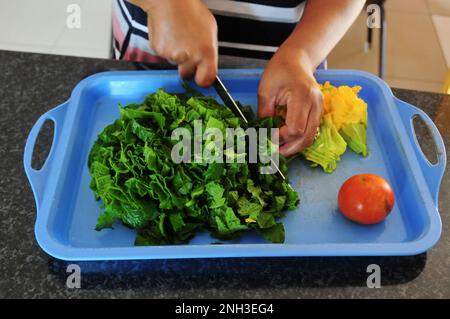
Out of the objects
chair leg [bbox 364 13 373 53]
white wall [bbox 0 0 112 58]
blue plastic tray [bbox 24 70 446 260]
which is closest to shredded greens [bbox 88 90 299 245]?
blue plastic tray [bbox 24 70 446 260]

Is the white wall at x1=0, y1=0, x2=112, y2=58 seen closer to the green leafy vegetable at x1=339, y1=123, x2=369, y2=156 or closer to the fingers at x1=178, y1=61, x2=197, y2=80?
the fingers at x1=178, y1=61, x2=197, y2=80

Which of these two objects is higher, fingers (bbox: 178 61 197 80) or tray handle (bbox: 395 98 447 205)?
fingers (bbox: 178 61 197 80)

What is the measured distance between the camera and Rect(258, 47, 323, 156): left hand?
911 mm

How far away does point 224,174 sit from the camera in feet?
2.78

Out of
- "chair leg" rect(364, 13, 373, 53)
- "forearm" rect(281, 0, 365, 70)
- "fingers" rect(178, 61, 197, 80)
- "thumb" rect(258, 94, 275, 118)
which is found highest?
"forearm" rect(281, 0, 365, 70)

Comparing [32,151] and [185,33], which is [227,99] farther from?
[32,151]

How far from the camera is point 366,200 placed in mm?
829

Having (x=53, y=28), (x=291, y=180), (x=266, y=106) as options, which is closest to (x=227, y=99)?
(x=266, y=106)

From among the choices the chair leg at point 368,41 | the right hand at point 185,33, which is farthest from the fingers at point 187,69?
the chair leg at point 368,41

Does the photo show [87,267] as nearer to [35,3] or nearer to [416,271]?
[416,271]

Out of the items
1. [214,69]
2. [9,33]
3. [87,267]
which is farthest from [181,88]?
[9,33]

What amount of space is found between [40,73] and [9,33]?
1.24 m

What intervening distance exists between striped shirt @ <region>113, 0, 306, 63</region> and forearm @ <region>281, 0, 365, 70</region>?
0.25ft

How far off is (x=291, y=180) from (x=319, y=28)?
1.14 ft
